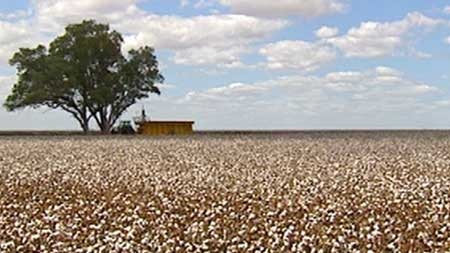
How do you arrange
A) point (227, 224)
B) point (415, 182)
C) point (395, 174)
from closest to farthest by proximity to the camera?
1. point (227, 224)
2. point (415, 182)
3. point (395, 174)

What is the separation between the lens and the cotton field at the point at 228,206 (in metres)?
10.7

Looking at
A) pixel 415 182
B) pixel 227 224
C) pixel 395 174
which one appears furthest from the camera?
pixel 395 174

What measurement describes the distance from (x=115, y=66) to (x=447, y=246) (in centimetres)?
6292

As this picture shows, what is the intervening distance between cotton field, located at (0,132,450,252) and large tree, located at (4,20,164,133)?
44.6 metres

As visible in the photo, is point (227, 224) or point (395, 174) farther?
point (395, 174)

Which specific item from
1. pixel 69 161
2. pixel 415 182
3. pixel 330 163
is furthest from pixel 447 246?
pixel 69 161

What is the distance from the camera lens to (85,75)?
2790 inches

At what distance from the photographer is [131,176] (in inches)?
838

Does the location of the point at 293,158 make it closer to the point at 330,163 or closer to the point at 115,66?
the point at 330,163

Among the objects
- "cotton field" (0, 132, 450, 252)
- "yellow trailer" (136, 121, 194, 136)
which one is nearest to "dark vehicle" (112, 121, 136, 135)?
"yellow trailer" (136, 121, 194, 136)

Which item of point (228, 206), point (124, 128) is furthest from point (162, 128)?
point (228, 206)

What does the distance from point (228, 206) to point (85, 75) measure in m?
58.0

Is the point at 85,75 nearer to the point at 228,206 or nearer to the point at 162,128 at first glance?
the point at 162,128

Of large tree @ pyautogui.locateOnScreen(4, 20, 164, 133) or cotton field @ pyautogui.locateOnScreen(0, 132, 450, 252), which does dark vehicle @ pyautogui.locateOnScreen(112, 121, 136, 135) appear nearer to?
large tree @ pyautogui.locateOnScreen(4, 20, 164, 133)
